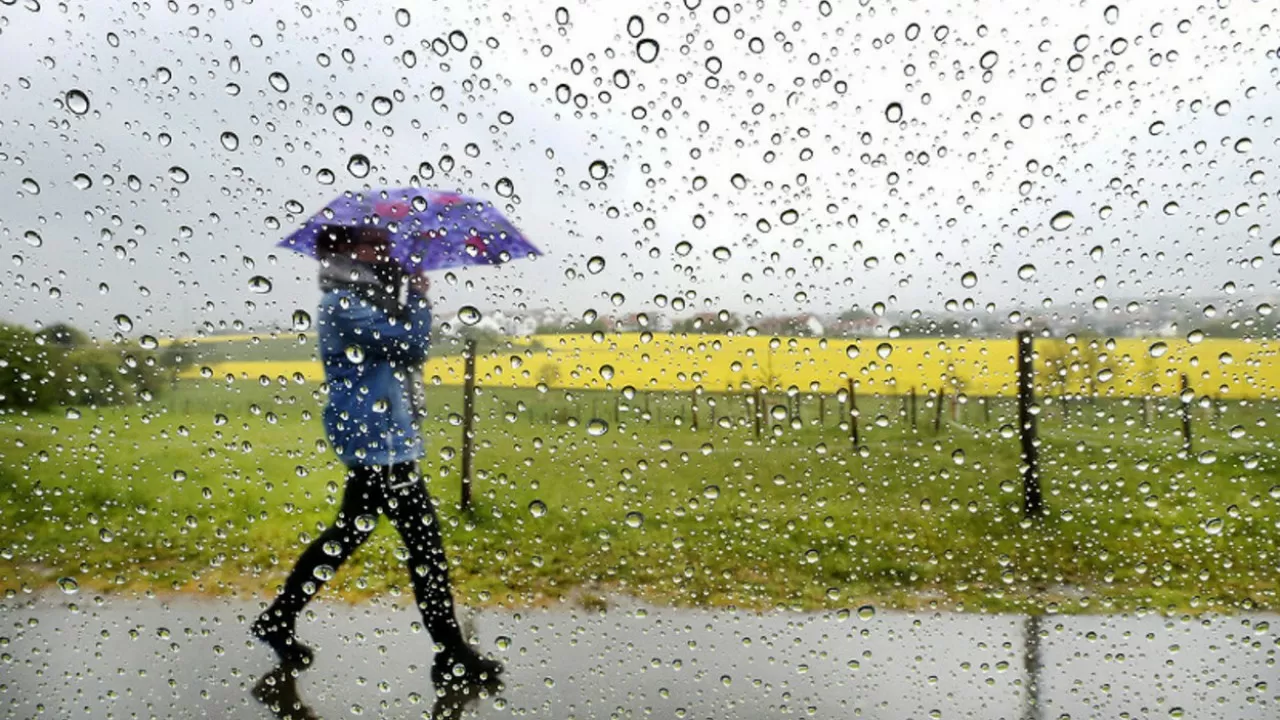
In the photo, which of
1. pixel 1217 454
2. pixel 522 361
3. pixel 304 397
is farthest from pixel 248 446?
pixel 1217 454

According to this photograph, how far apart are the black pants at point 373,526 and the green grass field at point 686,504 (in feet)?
0.09

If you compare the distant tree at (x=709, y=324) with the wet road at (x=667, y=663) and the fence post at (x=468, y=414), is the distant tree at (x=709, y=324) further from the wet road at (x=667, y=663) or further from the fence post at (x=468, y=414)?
the wet road at (x=667, y=663)

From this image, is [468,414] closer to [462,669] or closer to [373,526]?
[373,526]

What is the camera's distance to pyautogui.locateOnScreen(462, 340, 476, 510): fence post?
1.13 m

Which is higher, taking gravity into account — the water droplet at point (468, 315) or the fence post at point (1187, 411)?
the water droplet at point (468, 315)

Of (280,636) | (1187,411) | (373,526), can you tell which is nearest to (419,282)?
(373,526)

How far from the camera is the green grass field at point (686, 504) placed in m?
1.13

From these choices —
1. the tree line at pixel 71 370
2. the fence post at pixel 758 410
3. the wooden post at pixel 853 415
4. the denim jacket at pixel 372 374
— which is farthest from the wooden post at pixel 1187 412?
the tree line at pixel 71 370

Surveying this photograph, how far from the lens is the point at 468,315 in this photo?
1120mm

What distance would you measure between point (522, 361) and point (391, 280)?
0.26 meters

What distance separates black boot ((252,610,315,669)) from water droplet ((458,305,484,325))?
0.67 m

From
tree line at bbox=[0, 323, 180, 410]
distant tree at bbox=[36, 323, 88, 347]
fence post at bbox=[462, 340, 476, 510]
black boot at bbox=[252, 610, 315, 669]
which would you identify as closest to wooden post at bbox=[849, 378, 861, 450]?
fence post at bbox=[462, 340, 476, 510]

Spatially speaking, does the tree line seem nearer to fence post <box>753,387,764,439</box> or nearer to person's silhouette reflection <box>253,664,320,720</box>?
person's silhouette reflection <box>253,664,320,720</box>

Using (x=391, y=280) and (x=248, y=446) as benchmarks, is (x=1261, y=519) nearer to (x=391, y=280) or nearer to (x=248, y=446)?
(x=391, y=280)
